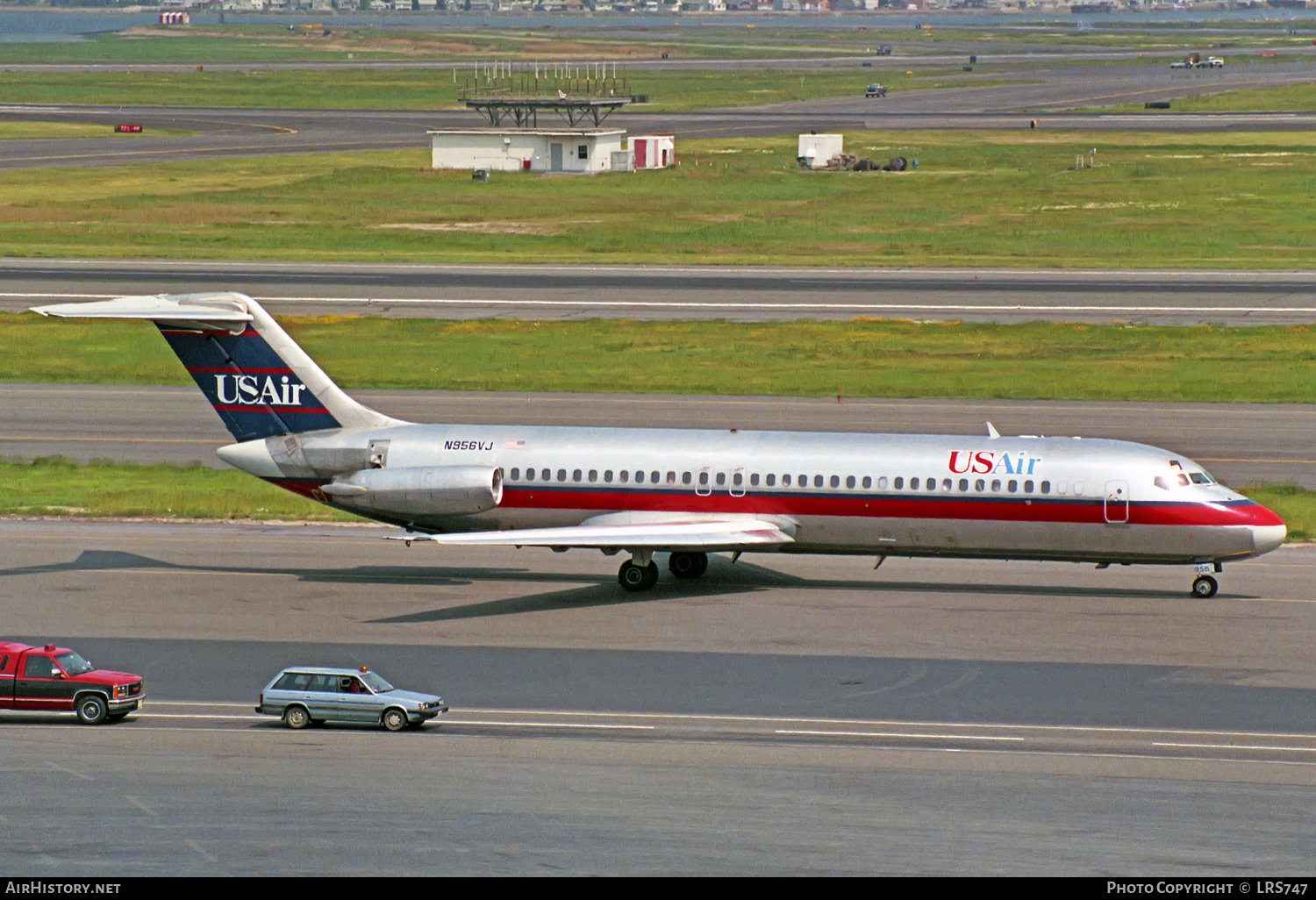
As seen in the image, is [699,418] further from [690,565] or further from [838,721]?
[838,721]

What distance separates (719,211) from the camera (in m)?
121

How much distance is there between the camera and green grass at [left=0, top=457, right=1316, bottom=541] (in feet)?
154

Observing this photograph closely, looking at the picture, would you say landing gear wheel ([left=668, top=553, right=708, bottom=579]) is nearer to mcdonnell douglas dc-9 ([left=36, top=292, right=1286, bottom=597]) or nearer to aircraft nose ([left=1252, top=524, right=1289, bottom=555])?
mcdonnell douglas dc-9 ([left=36, top=292, right=1286, bottom=597])

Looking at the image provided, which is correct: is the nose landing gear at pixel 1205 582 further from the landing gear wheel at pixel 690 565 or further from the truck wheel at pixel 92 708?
the truck wheel at pixel 92 708

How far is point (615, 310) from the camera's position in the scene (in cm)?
8144

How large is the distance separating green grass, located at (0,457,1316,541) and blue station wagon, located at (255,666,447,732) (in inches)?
750

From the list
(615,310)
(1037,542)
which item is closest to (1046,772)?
(1037,542)

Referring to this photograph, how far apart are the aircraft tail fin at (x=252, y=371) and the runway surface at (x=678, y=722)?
11.6 feet

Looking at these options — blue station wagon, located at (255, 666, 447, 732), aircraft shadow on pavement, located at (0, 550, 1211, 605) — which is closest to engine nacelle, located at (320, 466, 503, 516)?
aircraft shadow on pavement, located at (0, 550, 1211, 605)

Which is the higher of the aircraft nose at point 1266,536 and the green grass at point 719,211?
the green grass at point 719,211

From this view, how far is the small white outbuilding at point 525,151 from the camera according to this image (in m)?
137

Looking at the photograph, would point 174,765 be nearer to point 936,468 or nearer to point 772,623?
point 772,623

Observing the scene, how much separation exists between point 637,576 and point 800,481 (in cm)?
433

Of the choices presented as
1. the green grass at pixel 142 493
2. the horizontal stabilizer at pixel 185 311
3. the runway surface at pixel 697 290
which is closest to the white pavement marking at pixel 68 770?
the horizontal stabilizer at pixel 185 311
